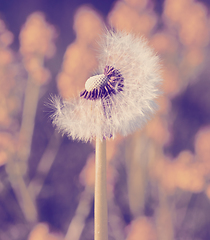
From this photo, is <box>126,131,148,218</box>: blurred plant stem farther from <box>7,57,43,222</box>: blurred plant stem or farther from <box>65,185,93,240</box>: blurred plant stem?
<box>7,57,43,222</box>: blurred plant stem

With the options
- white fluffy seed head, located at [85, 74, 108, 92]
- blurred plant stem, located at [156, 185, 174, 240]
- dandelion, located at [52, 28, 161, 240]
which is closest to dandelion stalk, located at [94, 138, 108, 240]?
dandelion, located at [52, 28, 161, 240]

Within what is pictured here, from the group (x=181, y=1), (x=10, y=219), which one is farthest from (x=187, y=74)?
(x=10, y=219)

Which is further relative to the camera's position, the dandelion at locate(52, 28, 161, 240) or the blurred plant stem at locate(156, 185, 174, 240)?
the blurred plant stem at locate(156, 185, 174, 240)

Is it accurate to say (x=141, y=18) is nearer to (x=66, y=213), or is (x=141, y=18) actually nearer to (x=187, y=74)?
(x=187, y=74)

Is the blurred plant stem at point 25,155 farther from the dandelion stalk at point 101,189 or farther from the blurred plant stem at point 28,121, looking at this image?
the dandelion stalk at point 101,189

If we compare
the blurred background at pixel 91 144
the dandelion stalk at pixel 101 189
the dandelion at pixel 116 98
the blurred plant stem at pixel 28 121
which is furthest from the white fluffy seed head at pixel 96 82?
the blurred plant stem at pixel 28 121

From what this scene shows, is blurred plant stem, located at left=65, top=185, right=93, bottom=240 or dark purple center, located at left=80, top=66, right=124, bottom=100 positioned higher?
dark purple center, located at left=80, top=66, right=124, bottom=100

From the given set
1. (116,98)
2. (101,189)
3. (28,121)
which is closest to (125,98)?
(116,98)

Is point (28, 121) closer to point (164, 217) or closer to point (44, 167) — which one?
point (44, 167)
